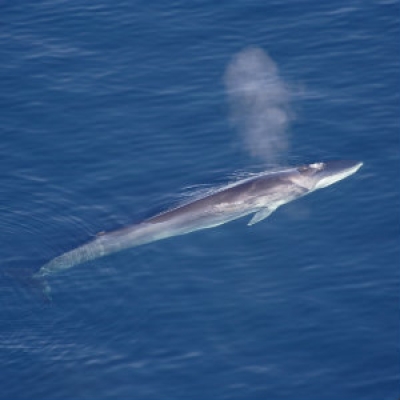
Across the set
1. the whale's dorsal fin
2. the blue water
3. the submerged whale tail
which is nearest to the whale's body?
the whale's dorsal fin

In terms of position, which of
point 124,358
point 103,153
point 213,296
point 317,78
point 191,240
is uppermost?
point 317,78

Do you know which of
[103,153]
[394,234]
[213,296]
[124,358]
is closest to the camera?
[124,358]

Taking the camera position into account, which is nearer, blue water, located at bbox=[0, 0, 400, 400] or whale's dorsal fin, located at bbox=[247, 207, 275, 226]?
blue water, located at bbox=[0, 0, 400, 400]

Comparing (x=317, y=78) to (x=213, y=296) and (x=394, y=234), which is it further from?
(x=213, y=296)

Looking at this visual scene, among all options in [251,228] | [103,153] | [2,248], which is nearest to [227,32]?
[103,153]

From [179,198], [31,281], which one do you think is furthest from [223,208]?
[31,281]

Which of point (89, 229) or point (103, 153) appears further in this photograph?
point (103, 153)

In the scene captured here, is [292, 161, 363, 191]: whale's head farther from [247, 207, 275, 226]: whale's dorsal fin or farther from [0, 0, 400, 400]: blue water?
[247, 207, 275, 226]: whale's dorsal fin
